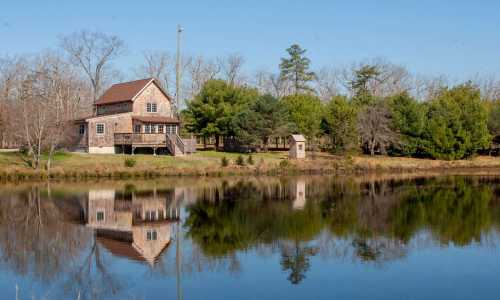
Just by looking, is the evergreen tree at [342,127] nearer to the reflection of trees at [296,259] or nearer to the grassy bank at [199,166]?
the grassy bank at [199,166]

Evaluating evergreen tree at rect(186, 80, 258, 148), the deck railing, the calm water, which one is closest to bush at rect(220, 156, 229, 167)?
the deck railing

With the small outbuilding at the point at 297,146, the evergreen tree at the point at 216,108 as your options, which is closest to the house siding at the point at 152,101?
the evergreen tree at the point at 216,108

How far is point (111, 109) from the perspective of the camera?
6066cm

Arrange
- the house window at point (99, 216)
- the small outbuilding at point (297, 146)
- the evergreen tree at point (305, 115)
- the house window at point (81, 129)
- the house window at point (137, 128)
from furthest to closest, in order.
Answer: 1. the evergreen tree at point (305, 115)
2. the small outbuilding at point (297, 146)
3. the house window at point (137, 128)
4. the house window at point (81, 129)
5. the house window at point (99, 216)

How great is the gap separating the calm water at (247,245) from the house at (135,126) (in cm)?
1817

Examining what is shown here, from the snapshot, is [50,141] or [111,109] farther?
[111,109]

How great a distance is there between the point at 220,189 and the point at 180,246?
1846 cm

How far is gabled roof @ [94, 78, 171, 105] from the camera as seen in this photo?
5778cm

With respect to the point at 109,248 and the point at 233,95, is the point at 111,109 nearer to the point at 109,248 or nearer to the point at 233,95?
the point at 233,95

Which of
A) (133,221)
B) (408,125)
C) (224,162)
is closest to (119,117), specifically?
(224,162)

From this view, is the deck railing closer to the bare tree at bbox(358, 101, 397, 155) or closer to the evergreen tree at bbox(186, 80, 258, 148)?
the evergreen tree at bbox(186, 80, 258, 148)

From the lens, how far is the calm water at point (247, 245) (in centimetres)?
1538

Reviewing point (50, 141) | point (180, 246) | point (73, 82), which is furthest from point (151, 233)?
point (73, 82)

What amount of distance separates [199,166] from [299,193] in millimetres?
14737
